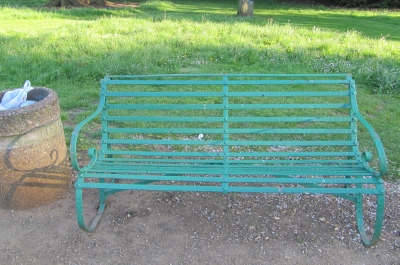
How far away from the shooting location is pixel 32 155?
11.5 ft

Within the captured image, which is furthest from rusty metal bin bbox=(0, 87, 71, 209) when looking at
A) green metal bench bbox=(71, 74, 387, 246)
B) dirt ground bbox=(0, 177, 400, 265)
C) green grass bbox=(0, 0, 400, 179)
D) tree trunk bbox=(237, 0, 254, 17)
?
tree trunk bbox=(237, 0, 254, 17)

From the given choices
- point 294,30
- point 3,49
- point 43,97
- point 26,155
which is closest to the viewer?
point 26,155

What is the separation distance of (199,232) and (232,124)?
7.27 ft

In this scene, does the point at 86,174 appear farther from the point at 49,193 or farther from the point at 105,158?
the point at 49,193

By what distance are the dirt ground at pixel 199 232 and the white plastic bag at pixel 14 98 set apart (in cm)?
90

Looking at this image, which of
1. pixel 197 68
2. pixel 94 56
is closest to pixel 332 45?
pixel 197 68

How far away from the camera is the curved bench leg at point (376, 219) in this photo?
2.90 meters

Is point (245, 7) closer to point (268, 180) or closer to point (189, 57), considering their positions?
point (189, 57)

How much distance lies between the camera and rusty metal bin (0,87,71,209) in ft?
11.0

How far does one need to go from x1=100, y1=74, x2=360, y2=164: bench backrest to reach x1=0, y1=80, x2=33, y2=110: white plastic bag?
73cm

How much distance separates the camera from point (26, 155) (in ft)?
11.4

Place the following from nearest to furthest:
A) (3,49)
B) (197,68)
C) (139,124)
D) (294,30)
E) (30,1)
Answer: (139,124)
(197,68)
(3,49)
(294,30)
(30,1)

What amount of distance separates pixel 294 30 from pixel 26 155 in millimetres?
8088

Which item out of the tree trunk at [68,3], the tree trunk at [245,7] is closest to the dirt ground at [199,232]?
the tree trunk at [245,7]
